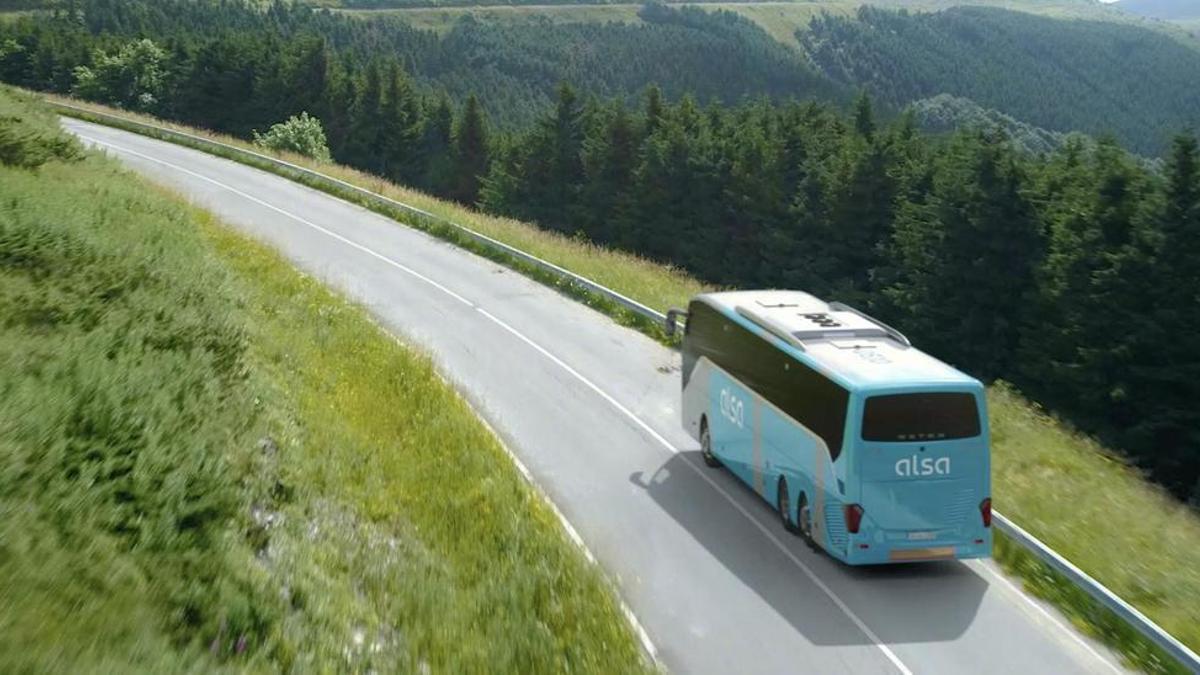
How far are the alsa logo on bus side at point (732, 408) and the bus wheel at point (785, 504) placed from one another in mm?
1482

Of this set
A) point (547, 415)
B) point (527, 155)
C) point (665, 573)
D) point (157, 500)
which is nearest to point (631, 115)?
point (527, 155)

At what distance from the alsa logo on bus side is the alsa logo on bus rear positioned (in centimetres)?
358

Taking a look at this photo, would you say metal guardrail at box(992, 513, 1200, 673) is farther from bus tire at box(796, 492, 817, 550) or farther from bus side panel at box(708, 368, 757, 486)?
bus side panel at box(708, 368, 757, 486)

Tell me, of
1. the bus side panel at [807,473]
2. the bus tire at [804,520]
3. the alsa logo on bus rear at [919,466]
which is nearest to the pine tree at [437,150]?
the bus side panel at [807,473]

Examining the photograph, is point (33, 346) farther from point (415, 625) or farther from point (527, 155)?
point (527, 155)

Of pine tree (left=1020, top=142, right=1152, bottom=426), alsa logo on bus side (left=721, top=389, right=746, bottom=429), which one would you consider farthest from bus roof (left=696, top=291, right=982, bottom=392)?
pine tree (left=1020, top=142, right=1152, bottom=426)

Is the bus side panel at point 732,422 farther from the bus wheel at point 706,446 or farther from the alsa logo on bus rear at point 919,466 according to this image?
the alsa logo on bus rear at point 919,466

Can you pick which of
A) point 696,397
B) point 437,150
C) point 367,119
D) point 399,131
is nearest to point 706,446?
point 696,397

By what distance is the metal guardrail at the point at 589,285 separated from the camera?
12.1 m

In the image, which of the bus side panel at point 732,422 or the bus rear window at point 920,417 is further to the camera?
the bus side panel at point 732,422

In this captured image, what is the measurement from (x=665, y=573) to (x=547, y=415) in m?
7.11

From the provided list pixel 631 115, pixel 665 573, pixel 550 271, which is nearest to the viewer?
pixel 665 573

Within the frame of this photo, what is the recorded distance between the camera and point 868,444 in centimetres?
1355

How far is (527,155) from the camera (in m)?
82.8
